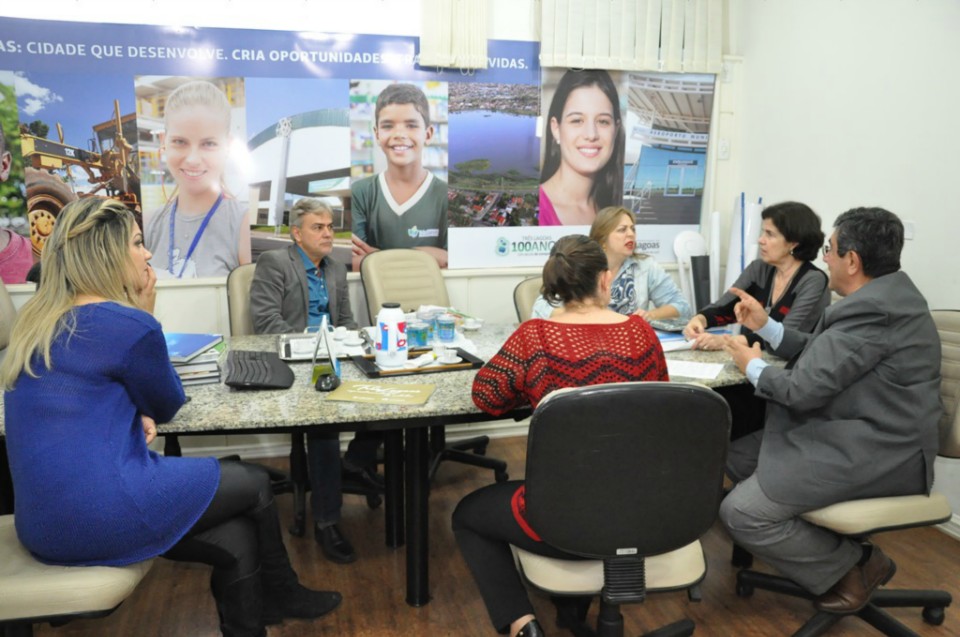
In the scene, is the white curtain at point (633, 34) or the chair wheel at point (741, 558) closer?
the chair wheel at point (741, 558)

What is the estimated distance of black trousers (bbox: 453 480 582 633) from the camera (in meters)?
1.93

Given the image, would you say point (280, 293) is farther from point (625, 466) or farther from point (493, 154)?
point (625, 466)

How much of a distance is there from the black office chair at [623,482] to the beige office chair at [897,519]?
0.62m

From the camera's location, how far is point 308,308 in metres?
3.39

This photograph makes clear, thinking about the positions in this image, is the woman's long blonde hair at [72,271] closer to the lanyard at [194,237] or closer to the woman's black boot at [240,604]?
the woman's black boot at [240,604]

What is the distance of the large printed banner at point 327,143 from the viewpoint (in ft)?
11.6

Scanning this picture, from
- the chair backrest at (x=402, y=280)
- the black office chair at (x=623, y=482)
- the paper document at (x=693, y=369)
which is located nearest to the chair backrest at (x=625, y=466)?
the black office chair at (x=623, y=482)

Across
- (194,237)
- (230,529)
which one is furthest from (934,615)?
(194,237)

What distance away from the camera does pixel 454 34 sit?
3918 mm

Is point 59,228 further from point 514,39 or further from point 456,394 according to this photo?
point 514,39

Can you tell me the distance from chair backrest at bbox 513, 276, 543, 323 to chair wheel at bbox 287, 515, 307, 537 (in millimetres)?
1321

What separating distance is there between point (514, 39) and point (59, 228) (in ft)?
9.65

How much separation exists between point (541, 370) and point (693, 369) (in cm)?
90

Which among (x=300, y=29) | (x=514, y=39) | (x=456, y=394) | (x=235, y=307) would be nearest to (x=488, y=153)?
(x=514, y=39)
